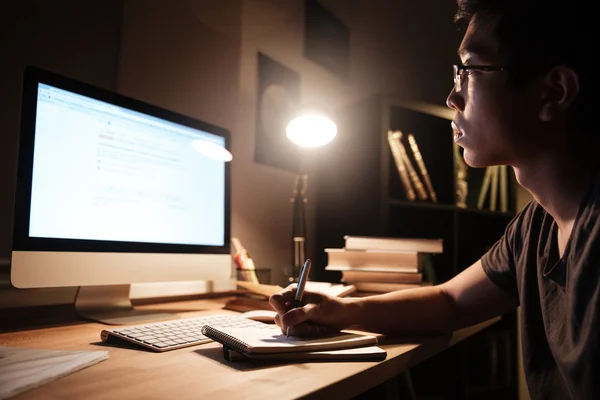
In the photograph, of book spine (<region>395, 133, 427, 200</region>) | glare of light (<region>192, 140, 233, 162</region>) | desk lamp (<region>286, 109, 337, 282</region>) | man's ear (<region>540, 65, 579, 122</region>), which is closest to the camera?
man's ear (<region>540, 65, 579, 122</region>)

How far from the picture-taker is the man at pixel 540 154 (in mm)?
716

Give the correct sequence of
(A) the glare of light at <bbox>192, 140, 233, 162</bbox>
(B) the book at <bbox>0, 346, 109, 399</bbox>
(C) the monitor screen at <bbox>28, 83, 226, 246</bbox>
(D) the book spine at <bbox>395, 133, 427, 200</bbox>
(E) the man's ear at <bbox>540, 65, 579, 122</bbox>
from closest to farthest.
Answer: (B) the book at <bbox>0, 346, 109, 399</bbox> < (E) the man's ear at <bbox>540, 65, 579, 122</bbox> < (C) the monitor screen at <bbox>28, 83, 226, 246</bbox> < (A) the glare of light at <bbox>192, 140, 233, 162</bbox> < (D) the book spine at <bbox>395, 133, 427, 200</bbox>

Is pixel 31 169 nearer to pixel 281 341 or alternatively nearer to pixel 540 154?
pixel 281 341

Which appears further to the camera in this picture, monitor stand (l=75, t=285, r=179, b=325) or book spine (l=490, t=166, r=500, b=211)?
book spine (l=490, t=166, r=500, b=211)

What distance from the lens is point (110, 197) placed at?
956 millimetres

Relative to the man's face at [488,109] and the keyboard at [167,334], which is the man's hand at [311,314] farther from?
the man's face at [488,109]

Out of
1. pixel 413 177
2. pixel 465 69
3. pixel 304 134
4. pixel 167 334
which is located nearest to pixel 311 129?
pixel 304 134

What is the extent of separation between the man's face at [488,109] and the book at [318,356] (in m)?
0.45

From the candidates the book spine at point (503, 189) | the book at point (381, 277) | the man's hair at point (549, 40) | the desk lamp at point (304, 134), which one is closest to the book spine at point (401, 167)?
the desk lamp at point (304, 134)

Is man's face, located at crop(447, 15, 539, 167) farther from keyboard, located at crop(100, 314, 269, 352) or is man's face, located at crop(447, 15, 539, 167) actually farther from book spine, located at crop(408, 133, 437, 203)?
book spine, located at crop(408, 133, 437, 203)

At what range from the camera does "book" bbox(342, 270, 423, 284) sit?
131cm

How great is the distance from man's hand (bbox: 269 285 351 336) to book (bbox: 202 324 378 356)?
2 cm

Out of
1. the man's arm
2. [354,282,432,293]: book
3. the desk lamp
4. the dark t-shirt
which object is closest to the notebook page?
the man's arm

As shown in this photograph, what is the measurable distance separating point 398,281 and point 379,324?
0.45 meters
